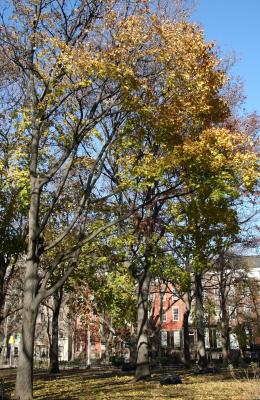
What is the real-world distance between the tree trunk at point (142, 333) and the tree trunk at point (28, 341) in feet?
23.7

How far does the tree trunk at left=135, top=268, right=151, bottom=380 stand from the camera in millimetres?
18453

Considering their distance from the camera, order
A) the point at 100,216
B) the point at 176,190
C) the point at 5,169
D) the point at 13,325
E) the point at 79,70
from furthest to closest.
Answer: the point at 13,325 → the point at 100,216 → the point at 176,190 → the point at 5,169 → the point at 79,70

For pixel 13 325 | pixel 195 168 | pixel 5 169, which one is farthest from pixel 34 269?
pixel 13 325

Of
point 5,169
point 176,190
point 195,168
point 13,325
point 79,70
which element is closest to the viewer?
point 79,70

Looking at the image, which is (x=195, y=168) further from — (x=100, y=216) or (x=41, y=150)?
(x=100, y=216)

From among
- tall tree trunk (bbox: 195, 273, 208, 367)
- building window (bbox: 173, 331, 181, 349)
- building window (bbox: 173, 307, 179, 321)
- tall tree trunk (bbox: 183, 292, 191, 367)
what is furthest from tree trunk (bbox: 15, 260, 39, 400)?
building window (bbox: 173, 307, 179, 321)

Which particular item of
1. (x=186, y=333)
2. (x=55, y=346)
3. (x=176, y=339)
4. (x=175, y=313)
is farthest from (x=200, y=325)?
(x=175, y=313)

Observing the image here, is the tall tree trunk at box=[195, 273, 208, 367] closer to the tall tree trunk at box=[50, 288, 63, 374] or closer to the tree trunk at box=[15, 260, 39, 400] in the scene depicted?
the tall tree trunk at box=[50, 288, 63, 374]

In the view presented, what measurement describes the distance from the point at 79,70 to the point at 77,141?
2.37 meters

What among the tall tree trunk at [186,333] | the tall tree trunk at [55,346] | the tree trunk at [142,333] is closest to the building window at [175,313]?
the tall tree trunk at [186,333]

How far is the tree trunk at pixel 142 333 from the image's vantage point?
727 inches

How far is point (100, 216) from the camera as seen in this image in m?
20.3

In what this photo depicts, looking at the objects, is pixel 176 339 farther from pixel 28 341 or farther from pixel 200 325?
pixel 28 341

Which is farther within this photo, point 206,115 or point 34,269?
point 206,115
